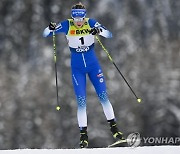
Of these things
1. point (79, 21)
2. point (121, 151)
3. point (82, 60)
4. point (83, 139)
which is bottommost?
point (121, 151)

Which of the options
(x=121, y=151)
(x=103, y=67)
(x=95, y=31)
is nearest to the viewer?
(x=121, y=151)

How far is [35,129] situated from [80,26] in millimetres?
6459

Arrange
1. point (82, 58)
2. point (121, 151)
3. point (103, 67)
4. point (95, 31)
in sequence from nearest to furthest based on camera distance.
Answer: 1. point (121, 151)
2. point (95, 31)
3. point (82, 58)
4. point (103, 67)

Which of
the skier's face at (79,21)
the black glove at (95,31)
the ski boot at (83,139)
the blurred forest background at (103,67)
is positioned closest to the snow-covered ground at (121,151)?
the ski boot at (83,139)

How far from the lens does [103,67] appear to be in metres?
9.89

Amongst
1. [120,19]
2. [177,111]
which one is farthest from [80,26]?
[177,111]

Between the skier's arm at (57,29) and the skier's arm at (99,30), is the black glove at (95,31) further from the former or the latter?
the skier's arm at (57,29)

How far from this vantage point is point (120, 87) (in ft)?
33.3

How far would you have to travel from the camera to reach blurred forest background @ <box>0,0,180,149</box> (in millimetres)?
9484

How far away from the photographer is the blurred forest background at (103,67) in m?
9.48

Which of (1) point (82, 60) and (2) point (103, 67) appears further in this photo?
(2) point (103, 67)

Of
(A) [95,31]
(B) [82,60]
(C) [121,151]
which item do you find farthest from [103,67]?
(C) [121,151]

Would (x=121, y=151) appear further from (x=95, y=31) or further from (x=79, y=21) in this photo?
(x=79, y=21)

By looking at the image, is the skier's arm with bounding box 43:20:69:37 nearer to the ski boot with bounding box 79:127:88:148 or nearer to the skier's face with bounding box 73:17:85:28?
the skier's face with bounding box 73:17:85:28
